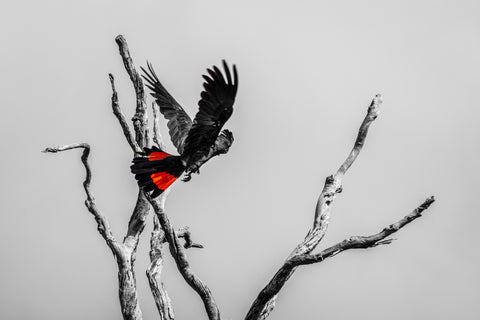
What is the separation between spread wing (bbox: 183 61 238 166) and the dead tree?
1.77ft

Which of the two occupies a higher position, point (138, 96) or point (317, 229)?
point (138, 96)

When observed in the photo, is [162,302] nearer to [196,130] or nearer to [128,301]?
[128,301]

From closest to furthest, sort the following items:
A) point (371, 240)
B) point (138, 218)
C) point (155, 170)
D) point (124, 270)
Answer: point (371, 240)
point (155, 170)
point (124, 270)
point (138, 218)

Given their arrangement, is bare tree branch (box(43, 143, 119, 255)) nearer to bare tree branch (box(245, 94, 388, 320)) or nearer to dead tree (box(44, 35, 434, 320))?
dead tree (box(44, 35, 434, 320))

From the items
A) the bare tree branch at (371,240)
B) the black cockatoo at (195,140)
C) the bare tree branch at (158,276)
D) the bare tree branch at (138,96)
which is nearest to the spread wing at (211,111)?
the black cockatoo at (195,140)

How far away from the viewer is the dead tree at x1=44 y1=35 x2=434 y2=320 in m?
8.61

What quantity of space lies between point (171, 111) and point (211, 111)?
2.13m

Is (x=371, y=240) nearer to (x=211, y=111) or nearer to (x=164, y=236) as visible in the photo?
(x=211, y=111)

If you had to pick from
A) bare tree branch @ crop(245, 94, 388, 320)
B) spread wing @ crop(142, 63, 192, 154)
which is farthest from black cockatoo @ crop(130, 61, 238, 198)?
bare tree branch @ crop(245, 94, 388, 320)

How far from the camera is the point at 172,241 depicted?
31.3 feet

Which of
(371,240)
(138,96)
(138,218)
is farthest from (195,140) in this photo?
(371,240)

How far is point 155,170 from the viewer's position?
10.2m

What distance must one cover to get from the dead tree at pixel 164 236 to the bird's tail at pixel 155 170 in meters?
0.19

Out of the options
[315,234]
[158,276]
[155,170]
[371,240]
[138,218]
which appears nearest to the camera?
[371,240]
